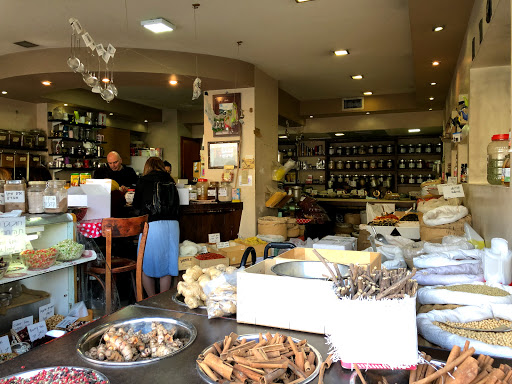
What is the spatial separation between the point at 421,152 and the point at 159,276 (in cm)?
841

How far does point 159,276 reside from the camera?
4.34 m

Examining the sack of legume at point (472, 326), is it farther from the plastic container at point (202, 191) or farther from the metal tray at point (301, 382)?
the plastic container at point (202, 191)

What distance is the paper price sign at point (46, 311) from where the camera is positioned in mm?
2492

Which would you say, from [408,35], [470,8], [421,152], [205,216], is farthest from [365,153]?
[470,8]

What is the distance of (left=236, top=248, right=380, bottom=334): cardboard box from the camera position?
54.6 inches

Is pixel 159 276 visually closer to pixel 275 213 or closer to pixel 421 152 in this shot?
pixel 275 213

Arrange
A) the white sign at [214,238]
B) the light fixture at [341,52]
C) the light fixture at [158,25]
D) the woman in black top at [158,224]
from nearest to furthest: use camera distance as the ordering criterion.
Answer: the woman in black top at [158,224]
the light fixture at [158,25]
the white sign at [214,238]
the light fixture at [341,52]

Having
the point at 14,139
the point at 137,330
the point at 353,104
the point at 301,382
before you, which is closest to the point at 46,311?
the point at 137,330

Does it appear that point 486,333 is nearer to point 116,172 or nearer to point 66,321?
point 66,321

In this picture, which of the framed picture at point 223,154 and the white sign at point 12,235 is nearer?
the white sign at point 12,235

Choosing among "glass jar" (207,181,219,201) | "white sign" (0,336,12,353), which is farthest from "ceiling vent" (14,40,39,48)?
"white sign" (0,336,12,353)

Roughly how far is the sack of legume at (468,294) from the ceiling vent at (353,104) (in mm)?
7786

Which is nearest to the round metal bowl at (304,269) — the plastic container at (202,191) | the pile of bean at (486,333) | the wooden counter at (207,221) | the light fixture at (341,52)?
the pile of bean at (486,333)

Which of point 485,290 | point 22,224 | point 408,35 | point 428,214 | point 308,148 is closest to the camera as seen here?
point 485,290
